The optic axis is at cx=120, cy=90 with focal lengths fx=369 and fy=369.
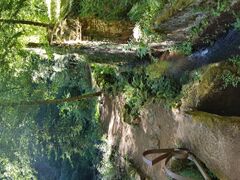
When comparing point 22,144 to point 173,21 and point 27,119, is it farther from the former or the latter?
point 173,21

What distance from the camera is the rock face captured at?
251 inches

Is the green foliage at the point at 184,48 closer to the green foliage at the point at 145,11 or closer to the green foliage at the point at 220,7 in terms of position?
the green foliage at the point at 145,11

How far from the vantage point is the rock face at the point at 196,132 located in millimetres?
6383

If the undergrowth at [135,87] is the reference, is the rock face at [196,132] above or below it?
below

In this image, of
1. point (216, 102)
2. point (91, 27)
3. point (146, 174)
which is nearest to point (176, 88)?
point (216, 102)

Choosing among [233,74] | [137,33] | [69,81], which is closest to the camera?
[233,74]

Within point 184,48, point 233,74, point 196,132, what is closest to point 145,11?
point 184,48

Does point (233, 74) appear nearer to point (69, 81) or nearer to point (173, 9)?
point (173, 9)

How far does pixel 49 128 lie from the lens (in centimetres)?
1622

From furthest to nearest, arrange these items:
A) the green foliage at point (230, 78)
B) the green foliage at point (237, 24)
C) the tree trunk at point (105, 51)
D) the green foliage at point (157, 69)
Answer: the tree trunk at point (105, 51)
the green foliage at point (157, 69)
the green foliage at point (230, 78)
the green foliage at point (237, 24)

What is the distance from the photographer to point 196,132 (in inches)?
298

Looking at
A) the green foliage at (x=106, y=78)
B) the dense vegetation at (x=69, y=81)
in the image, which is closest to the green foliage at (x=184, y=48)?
the dense vegetation at (x=69, y=81)

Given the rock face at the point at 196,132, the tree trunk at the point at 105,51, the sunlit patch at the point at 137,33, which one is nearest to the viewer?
the rock face at the point at 196,132

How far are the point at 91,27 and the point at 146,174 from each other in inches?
197
